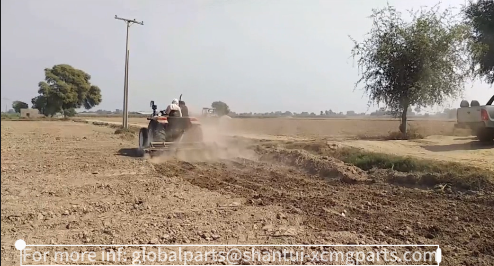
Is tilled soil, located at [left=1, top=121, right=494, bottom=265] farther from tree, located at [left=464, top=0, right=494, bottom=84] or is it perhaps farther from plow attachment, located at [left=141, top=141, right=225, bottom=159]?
tree, located at [left=464, top=0, right=494, bottom=84]

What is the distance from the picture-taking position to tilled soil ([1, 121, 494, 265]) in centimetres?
507

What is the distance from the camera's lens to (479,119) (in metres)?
12.4

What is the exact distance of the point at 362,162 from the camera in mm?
10328

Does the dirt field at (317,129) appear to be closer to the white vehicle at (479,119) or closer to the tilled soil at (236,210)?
the white vehicle at (479,119)

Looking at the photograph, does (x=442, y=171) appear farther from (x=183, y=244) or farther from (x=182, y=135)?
(x=182, y=135)

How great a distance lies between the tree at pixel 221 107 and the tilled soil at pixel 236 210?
327 inches

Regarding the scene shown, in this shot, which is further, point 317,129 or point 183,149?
point 317,129

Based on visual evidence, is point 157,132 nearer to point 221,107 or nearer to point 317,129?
point 221,107

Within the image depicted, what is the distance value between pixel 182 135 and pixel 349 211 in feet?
27.3

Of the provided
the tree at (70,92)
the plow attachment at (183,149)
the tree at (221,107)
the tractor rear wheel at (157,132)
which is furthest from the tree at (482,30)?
the tree at (70,92)

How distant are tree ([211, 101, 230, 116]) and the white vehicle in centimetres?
930

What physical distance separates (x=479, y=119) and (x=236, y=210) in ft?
30.7

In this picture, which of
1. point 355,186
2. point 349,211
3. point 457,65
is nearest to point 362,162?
point 355,186

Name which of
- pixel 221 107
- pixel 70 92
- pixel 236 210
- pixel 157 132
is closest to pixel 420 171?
pixel 236 210
